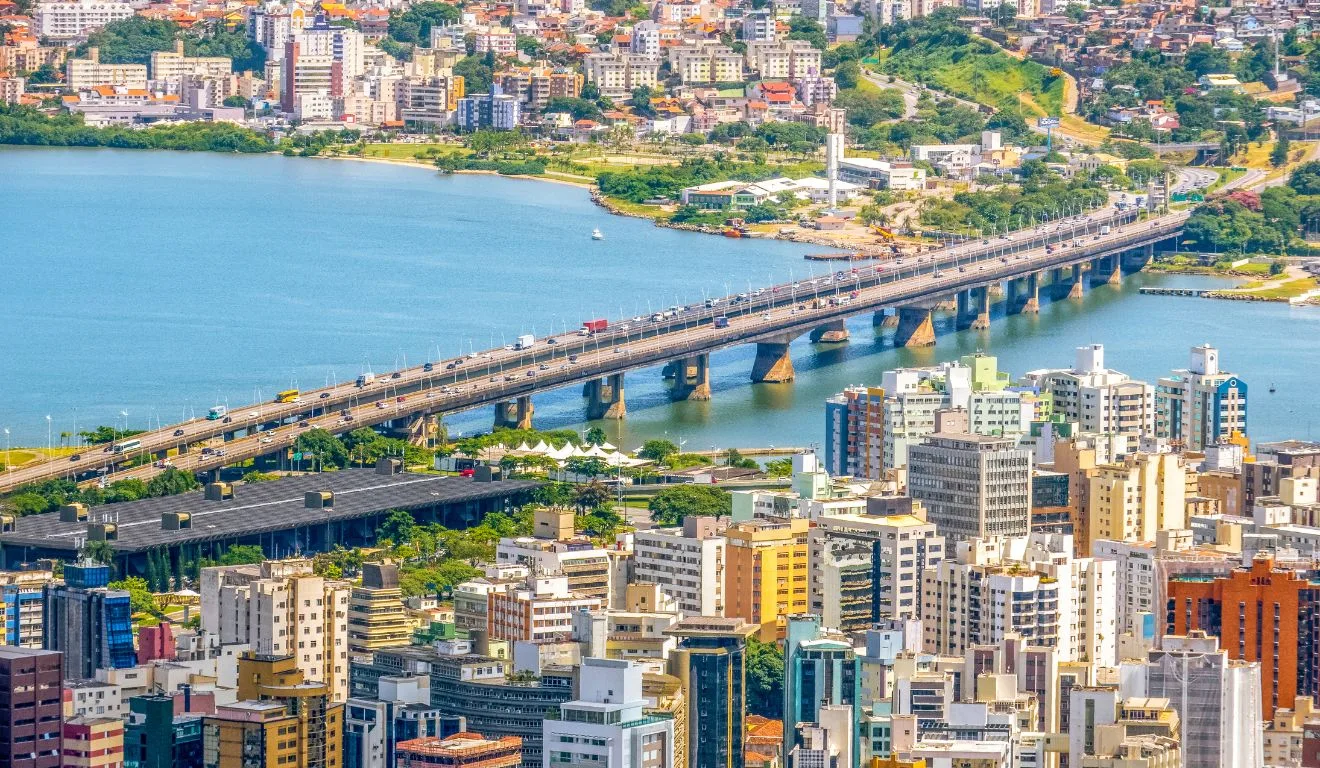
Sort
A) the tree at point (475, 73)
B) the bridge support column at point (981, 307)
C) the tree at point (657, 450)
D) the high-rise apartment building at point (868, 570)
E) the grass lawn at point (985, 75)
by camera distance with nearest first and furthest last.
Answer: the high-rise apartment building at point (868, 570)
the tree at point (657, 450)
the bridge support column at point (981, 307)
the grass lawn at point (985, 75)
the tree at point (475, 73)

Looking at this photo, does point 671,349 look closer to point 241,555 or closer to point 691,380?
point 691,380

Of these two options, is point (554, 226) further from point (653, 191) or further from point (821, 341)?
point (821, 341)

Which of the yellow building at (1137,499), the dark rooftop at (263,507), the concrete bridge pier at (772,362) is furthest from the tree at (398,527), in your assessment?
the concrete bridge pier at (772,362)

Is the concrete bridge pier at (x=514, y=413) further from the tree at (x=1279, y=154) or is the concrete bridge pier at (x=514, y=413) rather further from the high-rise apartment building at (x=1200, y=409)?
the tree at (x=1279, y=154)

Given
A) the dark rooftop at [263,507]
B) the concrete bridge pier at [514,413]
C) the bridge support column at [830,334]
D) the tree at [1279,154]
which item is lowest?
the bridge support column at [830,334]

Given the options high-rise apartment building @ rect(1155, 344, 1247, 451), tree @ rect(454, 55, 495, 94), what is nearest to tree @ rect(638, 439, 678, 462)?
high-rise apartment building @ rect(1155, 344, 1247, 451)

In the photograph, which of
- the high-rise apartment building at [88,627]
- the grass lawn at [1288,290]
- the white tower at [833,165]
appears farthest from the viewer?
the white tower at [833,165]
